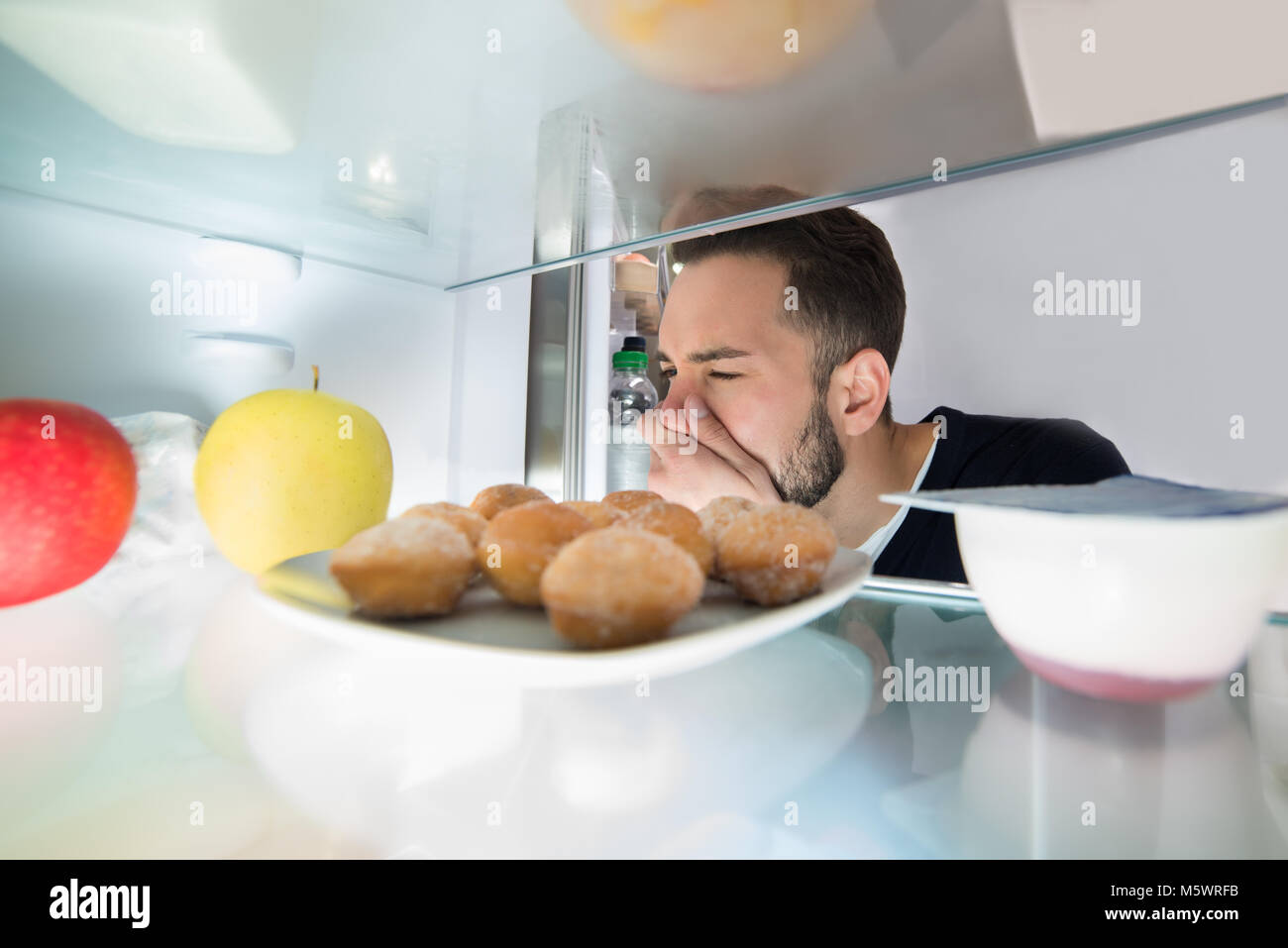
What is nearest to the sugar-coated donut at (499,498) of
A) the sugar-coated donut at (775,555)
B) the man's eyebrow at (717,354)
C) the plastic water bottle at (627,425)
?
the sugar-coated donut at (775,555)

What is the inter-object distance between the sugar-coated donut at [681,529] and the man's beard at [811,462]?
2.52ft

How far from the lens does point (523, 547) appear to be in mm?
300

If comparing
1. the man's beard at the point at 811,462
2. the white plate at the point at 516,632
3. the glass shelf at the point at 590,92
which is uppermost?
the glass shelf at the point at 590,92

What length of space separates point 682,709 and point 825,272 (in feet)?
3.39

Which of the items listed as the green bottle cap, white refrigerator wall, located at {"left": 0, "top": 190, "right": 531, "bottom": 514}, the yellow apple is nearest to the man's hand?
the green bottle cap

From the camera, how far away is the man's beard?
3.54 ft

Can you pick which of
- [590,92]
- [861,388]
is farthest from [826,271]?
[590,92]

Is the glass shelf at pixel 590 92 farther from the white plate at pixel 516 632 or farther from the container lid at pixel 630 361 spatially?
the container lid at pixel 630 361

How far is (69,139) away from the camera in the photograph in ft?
A: 1.63

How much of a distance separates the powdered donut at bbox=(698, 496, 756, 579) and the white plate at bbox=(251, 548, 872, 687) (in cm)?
3

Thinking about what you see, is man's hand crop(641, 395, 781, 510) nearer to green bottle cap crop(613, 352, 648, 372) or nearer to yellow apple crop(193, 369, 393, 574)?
green bottle cap crop(613, 352, 648, 372)

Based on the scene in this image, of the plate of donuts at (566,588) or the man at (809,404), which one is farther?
the man at (809,404)

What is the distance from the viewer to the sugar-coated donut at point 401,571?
27cm
